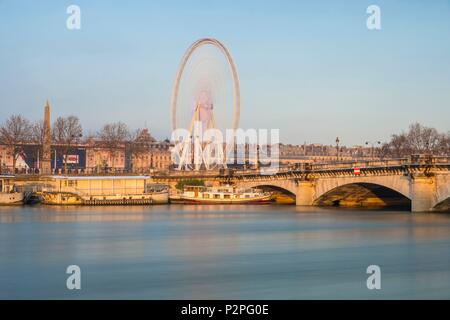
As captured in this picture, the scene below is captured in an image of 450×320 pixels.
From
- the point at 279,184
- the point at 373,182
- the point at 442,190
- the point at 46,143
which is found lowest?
the point at 442,190

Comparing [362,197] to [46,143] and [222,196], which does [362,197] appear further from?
[46,143]

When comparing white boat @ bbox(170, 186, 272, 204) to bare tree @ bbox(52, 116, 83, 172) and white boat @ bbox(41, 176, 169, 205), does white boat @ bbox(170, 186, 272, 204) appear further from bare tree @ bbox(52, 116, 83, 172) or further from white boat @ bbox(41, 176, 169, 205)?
bare tree @ bbox(52, 116, 83, 172)

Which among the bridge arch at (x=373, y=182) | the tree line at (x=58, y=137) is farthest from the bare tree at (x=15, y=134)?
the bridge arch at (x=373, y=182)

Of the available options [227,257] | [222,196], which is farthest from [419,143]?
[227,257]

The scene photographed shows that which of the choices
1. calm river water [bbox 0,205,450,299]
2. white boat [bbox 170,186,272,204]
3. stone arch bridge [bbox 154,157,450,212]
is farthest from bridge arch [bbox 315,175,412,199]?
white boat [bbox 170,186,272,204]

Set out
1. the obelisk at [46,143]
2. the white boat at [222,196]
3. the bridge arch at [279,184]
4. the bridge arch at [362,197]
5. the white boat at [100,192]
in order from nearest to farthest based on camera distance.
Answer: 1. the bridge arch at [362,197]
2. the bridge arch at [279,184]
3. the white boat at [100,192]
4. the white boat at [222,196]
5. the obelisk at [46,143]

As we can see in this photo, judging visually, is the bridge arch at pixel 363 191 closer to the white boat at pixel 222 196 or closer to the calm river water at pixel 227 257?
the calm river water at pixel 227 257
